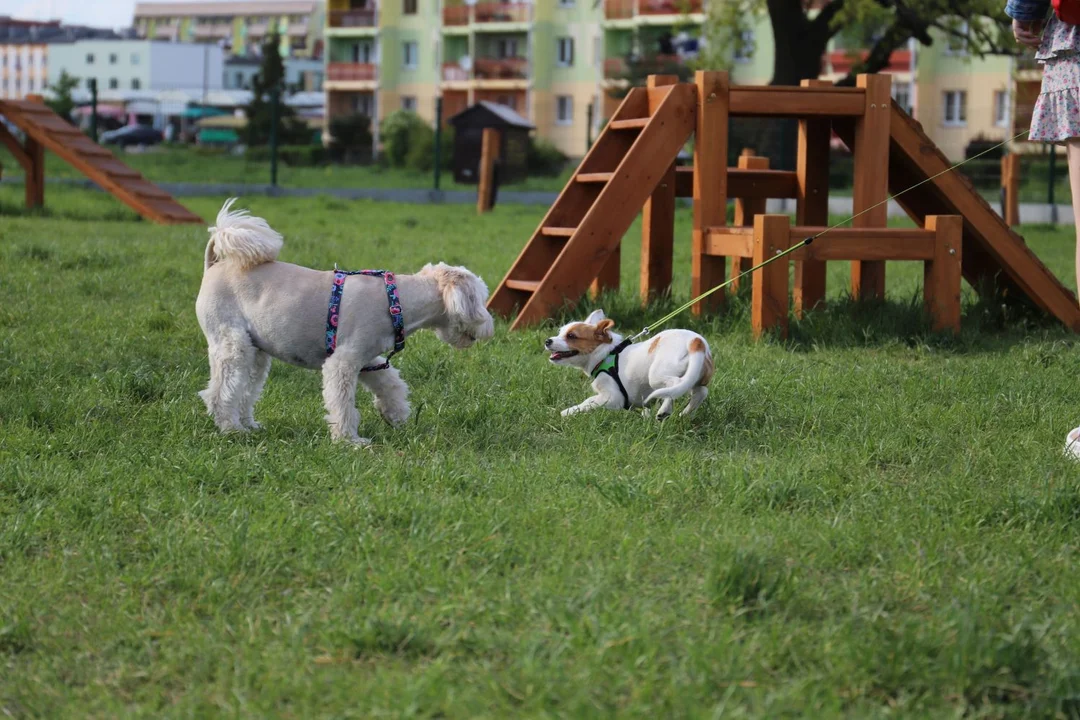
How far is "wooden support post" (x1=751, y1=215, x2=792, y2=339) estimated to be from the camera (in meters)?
7.23

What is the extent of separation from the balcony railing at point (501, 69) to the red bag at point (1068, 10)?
53.4m

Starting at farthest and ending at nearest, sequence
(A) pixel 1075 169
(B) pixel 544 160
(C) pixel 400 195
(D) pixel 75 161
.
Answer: (B) pixel 544 160
(C) pixel 400 195
(D) pixel 75 161
(A) pixel 1075 169

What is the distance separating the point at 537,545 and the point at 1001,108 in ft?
156

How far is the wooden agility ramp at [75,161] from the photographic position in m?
15.7

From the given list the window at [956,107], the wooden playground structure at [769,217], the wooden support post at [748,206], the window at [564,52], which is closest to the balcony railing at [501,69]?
the window at [564,52]

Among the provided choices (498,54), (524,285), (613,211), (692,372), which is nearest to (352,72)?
(498,54)

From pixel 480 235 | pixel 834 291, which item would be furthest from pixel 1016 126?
pixel 834 291

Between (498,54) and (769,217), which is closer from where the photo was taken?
(769,217)

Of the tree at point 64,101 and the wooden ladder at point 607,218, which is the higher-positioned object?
the tree at point 64,101

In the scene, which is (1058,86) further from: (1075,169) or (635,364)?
(635,364)

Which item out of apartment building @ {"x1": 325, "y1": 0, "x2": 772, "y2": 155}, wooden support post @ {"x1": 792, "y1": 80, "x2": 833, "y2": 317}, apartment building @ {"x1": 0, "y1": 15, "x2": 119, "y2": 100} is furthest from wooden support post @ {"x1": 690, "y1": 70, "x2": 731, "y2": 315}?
apartment building @ {"x1": 0, "y1": 15, "x2": 119, "y2": 100}

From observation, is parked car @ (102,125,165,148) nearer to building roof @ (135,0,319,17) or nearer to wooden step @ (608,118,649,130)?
building roof @ (135,0,319,17)

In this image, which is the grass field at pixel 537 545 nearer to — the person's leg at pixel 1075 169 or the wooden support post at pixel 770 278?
the wooden support post at pixel 770 278

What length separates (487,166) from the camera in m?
21.3
